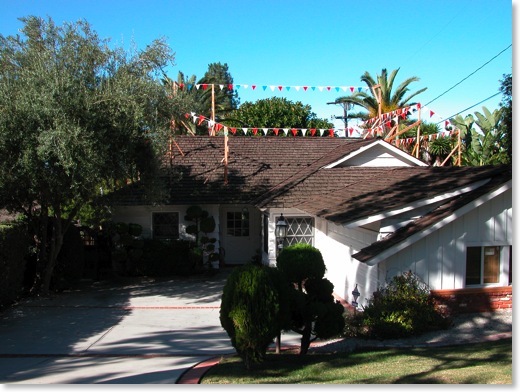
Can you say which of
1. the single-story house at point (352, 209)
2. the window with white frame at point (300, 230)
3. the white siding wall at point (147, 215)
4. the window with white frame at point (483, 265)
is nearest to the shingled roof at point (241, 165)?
the single-story house at point (352, 209)

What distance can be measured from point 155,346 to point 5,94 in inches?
243

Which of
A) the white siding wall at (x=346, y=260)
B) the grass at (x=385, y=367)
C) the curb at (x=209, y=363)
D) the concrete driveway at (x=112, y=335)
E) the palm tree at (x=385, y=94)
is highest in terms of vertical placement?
the palm tree at (x=385, y=94)

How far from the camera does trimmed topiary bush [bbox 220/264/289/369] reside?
6.64m

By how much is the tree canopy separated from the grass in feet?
18.9

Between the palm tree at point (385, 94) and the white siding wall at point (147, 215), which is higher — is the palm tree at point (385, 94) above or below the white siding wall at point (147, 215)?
above

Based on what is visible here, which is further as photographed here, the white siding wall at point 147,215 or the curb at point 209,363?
the white siding wall at point 147,215

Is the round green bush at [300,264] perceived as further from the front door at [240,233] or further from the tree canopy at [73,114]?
the front door at [240,233]

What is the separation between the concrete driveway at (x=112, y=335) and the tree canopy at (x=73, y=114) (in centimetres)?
279

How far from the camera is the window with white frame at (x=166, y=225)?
56.9ft

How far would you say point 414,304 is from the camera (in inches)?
369

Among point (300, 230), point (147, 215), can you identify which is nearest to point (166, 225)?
point (147, 215)

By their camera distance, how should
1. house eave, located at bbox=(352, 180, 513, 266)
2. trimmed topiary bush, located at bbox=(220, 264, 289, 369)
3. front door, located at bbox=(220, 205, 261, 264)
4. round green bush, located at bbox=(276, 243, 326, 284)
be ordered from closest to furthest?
trimmed topiary bush, located at bbox=(220, 264, 289, 369)
round green bush, located at bbox=(276, 243, 326, 284)
house eave, located at bbox=(352, 180, 513, 266)
front door, located at bbox=(220, 205, 261, 264)

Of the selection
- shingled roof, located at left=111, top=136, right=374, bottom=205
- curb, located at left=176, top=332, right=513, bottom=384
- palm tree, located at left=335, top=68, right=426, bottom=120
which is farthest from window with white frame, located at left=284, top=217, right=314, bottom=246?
palm tree, located at left=335, top=68, right=426, bottom=120

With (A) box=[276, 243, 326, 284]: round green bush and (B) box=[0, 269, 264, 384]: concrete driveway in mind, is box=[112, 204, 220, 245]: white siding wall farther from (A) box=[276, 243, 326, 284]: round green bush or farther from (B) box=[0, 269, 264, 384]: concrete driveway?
(A) box=[276, 243, 326, 284]: round green bush
